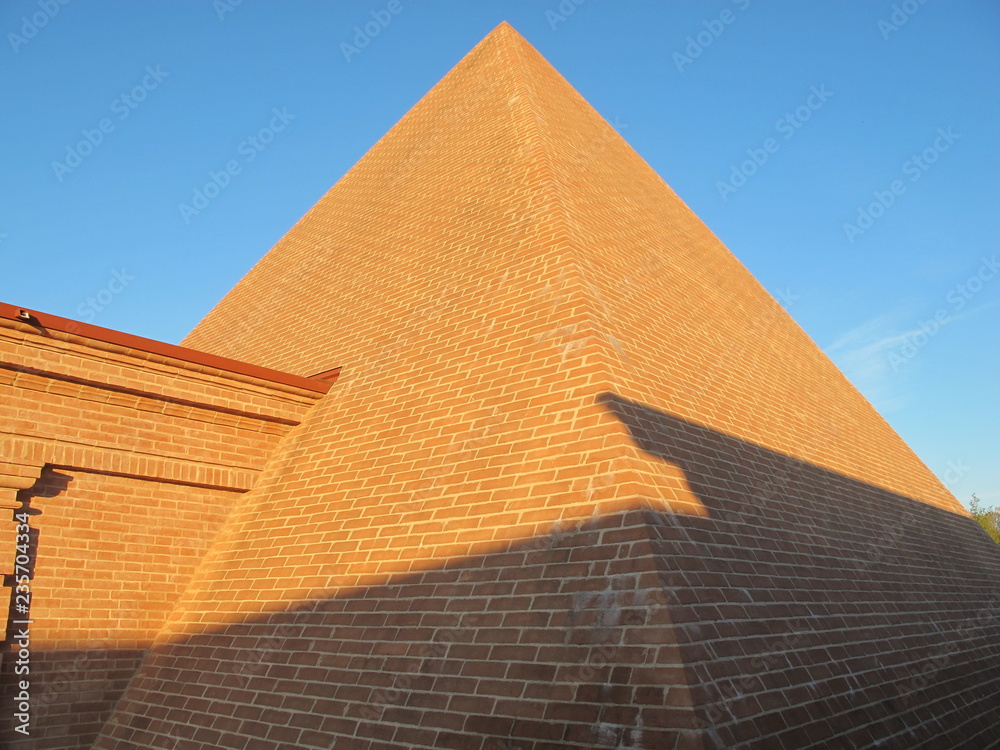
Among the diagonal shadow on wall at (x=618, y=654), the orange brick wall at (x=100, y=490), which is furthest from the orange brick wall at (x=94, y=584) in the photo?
the diagonal shadow on wall at (x=618, y=654)

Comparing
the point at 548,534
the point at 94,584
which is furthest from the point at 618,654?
the point at 94,584

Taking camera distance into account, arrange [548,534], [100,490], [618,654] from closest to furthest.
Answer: [618,654] < [548,534] < [100,490]

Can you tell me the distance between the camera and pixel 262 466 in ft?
21.3

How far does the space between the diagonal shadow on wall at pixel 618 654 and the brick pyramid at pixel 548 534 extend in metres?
0.02

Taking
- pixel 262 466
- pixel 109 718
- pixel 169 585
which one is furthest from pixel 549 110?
pixel 109 718

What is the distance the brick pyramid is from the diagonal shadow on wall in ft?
0.06

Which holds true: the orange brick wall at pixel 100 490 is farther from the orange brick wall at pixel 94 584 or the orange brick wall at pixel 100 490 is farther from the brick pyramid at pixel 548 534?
the brick pyramid at pixel 548 534

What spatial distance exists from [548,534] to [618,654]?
818 mm

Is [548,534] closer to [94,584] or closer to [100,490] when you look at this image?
[94,584]

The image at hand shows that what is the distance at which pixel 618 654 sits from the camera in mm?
3299

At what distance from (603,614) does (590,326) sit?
2.11 m

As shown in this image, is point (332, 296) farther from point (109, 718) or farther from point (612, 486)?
point (612, 486)

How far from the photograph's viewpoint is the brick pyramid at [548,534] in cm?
350

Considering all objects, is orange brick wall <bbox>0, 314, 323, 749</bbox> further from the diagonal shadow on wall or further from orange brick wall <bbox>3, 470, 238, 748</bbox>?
the diagonal shadow on wall
